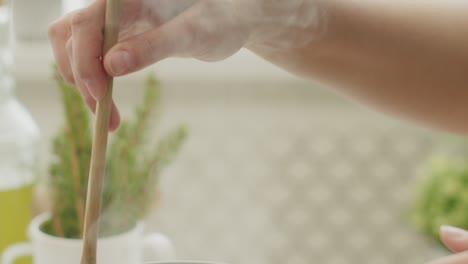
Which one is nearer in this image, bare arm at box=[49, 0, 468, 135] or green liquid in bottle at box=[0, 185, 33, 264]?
bare arm at box=[49, 0, 468, 135]

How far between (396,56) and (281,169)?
2.24 feet

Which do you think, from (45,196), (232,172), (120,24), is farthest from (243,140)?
(120,24)

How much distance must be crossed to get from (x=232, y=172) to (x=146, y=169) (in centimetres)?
58

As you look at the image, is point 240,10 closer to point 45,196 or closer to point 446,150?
point 45,196

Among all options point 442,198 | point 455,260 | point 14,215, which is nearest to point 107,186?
point 14,215

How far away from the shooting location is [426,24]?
17.2 inches

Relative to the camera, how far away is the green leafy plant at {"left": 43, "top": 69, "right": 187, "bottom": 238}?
0.48 metres

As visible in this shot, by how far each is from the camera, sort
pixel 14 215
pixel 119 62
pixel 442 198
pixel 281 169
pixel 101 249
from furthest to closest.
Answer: pixel 281 169 → pixel 442 198 → pixel 14 215 → pixel 101 249 → pixel 119 62

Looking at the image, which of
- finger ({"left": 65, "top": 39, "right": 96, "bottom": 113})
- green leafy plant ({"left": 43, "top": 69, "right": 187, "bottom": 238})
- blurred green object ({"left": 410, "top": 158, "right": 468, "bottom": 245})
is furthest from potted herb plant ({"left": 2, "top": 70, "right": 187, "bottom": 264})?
blurred green object ({"left": 410, "top": 158, "right": 468, "bottom": 245})

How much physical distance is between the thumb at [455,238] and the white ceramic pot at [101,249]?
0.55ft

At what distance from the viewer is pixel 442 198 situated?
895mm

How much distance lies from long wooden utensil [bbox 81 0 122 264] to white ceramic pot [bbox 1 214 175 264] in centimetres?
9

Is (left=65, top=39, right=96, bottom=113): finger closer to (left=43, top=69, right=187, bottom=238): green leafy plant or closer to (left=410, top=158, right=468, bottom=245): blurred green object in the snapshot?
(left=43, top=69, right=187, bottom=238): green leafy plant

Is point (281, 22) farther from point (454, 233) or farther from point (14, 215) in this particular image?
point (14, 215)
